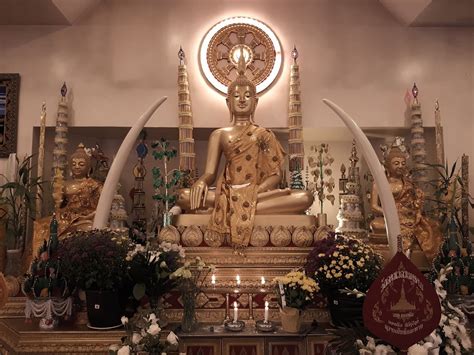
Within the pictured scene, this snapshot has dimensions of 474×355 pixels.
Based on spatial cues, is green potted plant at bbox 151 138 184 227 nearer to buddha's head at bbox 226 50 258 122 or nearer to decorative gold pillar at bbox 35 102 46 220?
buddha's head at bbox 226 50 258 122

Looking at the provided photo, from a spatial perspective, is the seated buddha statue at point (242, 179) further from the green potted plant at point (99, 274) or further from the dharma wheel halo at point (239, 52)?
the green potted plant at point (99, 274)

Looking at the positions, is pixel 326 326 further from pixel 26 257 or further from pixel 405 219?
pixel 26 257

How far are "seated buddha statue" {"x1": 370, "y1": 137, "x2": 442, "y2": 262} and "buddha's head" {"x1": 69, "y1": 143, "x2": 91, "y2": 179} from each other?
320cm

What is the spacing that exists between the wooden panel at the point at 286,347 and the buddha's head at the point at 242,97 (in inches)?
115

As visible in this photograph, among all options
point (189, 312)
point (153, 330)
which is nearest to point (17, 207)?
point (189, 312)

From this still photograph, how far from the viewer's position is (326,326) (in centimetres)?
341

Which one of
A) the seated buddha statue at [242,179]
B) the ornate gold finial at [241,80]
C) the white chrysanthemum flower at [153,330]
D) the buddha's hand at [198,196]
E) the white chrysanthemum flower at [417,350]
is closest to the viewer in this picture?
the white chrysanthemum flower at [417,350]

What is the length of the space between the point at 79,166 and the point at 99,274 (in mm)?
2508

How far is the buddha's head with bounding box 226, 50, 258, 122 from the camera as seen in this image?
541cm

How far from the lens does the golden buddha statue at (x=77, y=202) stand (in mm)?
5096

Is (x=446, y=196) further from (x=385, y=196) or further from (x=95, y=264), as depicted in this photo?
(x=95, y=264)

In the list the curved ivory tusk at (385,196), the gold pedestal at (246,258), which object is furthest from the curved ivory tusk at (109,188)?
the curved ivory tusk at (385,196)

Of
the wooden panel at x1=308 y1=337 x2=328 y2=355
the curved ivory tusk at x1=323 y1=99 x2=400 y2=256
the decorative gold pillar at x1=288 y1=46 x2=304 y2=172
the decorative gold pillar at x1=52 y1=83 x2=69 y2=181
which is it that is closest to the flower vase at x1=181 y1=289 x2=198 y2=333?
the wooden panel at x1=308 y1=337 x2=328 y2=355

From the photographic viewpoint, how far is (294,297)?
324 cm
